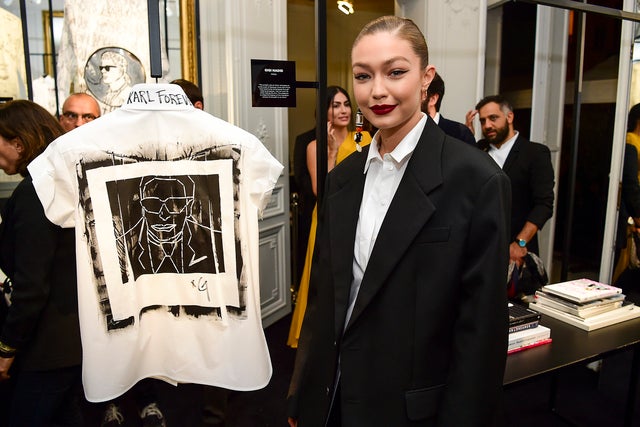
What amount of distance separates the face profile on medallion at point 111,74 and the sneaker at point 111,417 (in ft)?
6.10

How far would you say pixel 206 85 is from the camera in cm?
340

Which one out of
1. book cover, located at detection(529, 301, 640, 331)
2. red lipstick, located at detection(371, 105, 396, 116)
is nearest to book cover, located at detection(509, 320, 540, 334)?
book cover, located at detection(529, 301, 640, 331)

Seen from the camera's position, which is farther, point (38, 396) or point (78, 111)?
point (78, 111)

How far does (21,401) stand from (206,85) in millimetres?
2294

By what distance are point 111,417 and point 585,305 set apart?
214 centimetres

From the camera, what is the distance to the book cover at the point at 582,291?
80.5 inches

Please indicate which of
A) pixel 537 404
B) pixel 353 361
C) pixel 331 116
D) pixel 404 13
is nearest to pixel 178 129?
pixel 353 361

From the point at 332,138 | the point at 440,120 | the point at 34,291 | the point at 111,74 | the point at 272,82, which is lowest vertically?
the point at 34,291

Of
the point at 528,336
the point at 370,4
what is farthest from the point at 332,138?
the point at 370,4

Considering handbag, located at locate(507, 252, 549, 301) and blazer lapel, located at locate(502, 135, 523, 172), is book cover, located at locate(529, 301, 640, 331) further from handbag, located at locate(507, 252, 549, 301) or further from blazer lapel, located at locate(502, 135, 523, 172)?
blazer lapel, located at locate(502, 135, 523, 172)

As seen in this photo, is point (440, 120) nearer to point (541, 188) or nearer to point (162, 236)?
point (541, 188)

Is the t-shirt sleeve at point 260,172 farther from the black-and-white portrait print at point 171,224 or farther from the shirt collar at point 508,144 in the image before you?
the shirt collar at point 508,144

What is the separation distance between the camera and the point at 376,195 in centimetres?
123

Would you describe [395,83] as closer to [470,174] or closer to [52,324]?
[470,174]
